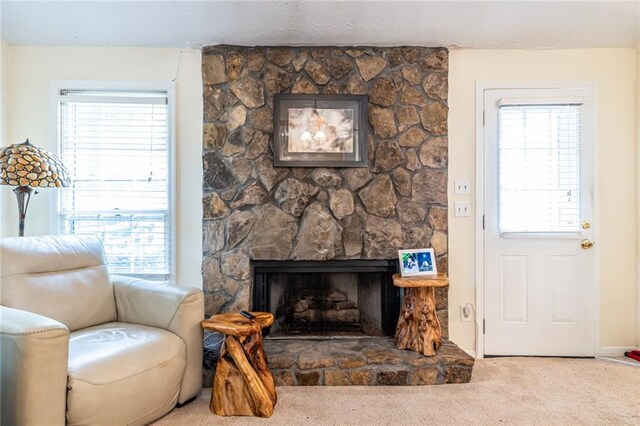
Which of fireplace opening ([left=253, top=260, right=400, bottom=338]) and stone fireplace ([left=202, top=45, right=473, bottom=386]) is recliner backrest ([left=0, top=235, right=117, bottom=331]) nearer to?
stone fireplace ([left=202, top=45, right=473, bottom=386])

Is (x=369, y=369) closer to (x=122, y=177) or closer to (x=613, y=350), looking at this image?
(x=613, y=350)

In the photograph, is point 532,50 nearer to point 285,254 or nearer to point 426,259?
point 426,259

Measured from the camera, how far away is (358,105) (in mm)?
2473

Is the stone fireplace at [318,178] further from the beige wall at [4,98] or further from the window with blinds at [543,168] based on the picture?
the beige wall at [4,98]

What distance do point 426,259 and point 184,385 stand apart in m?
1.66

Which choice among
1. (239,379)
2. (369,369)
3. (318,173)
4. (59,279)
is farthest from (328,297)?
(59,279)

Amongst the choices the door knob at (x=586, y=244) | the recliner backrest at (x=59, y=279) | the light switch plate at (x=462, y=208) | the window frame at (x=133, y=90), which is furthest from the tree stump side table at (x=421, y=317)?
the recliner backrest at (x=59, y=279)

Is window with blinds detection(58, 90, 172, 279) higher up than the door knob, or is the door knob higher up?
window with blinds detection(58, 90, 172, 279)

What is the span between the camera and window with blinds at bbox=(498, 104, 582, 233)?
8.27ft

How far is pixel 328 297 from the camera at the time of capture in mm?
2855

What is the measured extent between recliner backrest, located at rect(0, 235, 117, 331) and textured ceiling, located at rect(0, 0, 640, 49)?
1480 millimetres

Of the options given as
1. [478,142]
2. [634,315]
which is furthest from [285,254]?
[634,315]

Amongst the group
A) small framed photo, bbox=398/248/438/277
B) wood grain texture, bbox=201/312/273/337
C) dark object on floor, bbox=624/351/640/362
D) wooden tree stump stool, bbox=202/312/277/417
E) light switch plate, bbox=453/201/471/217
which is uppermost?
light switch plate, bbox=453/201/471/217

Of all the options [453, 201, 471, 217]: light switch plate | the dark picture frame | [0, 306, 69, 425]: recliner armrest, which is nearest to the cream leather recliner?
[0, 306, 69, 425]: recliner armrest
